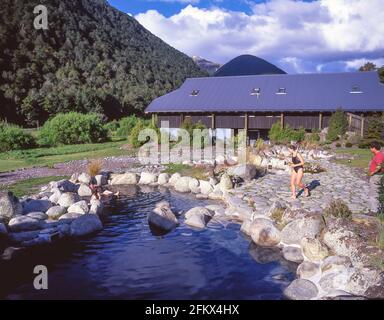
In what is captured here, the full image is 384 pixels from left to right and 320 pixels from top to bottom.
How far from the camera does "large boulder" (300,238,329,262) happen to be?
8.83 m

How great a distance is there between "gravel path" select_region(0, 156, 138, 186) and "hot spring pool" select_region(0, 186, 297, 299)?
765 centimetres

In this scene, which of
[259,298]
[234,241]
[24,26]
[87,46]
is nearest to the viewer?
Answer: [259,298]

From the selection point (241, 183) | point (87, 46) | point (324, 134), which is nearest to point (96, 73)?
point (87, 46)

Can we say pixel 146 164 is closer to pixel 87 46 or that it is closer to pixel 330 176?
pixel 330 176

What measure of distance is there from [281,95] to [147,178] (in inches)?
773

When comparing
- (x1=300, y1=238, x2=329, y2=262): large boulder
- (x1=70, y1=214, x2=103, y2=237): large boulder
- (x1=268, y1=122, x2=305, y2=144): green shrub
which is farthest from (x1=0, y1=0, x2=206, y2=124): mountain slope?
(x1=300, y1=238, x2=329, y2=262): large boulder

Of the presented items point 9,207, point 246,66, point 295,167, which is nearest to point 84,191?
point 9,207

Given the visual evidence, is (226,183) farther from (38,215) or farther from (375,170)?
(38,215)

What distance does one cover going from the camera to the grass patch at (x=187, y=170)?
58.4 feet

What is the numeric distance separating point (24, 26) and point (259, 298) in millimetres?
70845

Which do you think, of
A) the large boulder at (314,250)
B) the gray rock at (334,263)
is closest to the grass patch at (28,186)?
the large boulder at (314,250)

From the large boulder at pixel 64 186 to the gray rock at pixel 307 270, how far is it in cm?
985

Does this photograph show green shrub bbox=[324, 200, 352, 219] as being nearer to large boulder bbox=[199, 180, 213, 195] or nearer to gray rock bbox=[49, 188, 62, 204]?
large boulder bbox=[199, 180, 213, 195]
